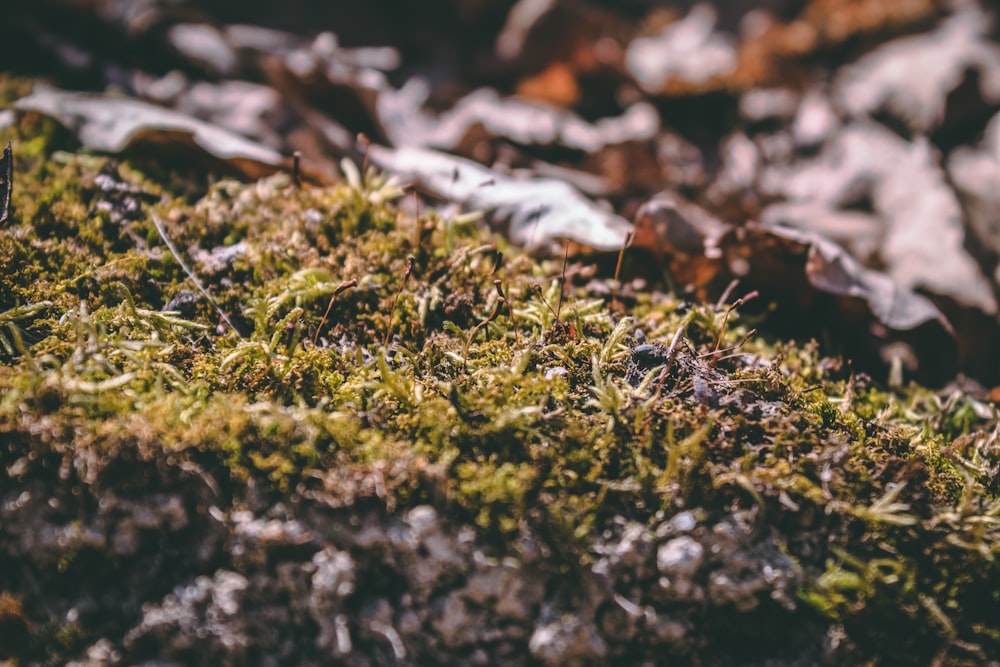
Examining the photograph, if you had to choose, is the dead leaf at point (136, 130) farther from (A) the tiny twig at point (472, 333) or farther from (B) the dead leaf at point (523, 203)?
(A) the tiny twig at point (472, 333)

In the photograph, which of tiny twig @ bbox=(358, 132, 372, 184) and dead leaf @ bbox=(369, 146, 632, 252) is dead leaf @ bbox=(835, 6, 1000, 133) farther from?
tiny twig @ bbox=(358, 132, 372, 184)

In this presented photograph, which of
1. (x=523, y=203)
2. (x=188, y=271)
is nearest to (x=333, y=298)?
(x=188, y=271)

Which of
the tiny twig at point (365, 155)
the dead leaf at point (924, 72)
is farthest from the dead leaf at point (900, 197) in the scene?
the tiny twig at point (365, 155)

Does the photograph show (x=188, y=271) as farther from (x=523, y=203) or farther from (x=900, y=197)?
(x=900, y=197)

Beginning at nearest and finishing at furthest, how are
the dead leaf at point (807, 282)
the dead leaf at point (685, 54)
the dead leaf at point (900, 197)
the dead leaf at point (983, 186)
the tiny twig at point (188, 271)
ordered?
the tiny twig at point (188, 271), the dead leaf at point (807, 282), the dead leaf at point (900, 197), the dead leaf at point (983, 186), the dead leaf at point (685, 54)

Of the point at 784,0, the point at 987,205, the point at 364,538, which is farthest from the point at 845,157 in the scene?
the point at 364,538

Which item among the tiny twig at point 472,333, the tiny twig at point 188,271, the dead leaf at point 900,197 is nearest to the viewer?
the tiny twig at point 472,333

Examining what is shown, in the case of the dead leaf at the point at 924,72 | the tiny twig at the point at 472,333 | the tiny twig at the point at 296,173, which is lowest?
the tiny twig at the point at 472,333
